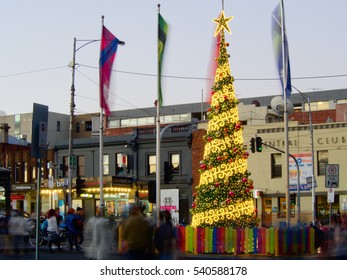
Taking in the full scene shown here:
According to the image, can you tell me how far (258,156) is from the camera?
164 feet

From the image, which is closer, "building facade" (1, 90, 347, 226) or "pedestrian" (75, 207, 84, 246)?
"pedestrian" (75, 207, 84, 246)

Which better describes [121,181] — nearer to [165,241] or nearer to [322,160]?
[322,160]

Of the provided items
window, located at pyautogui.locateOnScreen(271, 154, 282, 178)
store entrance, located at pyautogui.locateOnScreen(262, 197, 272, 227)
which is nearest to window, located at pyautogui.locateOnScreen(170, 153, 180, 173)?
store entrance, located at pyautogui.locateOnScreen(262, 197, 272, 227)

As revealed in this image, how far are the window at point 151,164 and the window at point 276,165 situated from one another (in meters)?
9.75

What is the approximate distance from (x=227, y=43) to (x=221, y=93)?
2.04 meters

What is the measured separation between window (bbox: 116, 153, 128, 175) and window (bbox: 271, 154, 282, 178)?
12.3m

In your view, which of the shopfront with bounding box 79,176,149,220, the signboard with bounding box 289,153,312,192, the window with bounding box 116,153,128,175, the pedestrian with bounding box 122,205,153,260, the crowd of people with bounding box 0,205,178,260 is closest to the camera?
the pedestrian with bounding box 122,205,153,260

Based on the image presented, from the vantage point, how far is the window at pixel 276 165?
49.2 m

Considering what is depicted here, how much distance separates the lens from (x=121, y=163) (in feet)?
180

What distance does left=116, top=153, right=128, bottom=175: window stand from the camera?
54.4m

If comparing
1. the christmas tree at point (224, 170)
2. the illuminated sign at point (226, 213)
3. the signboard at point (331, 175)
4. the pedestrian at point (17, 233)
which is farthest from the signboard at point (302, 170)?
the pedestrian at point (17, 233)

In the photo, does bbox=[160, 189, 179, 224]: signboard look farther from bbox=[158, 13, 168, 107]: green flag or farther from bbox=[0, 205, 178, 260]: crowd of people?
bbox=[158, 13, 168, 107]: green flag

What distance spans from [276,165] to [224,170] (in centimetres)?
2430

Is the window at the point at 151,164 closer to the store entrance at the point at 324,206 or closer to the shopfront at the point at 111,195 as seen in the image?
the shopfront at the point at 111,195
